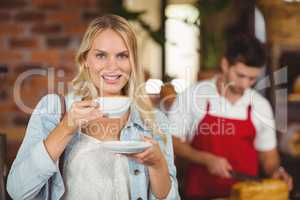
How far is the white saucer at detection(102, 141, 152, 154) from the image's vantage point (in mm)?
1765

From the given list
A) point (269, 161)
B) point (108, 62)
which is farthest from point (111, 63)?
point (269, 161)

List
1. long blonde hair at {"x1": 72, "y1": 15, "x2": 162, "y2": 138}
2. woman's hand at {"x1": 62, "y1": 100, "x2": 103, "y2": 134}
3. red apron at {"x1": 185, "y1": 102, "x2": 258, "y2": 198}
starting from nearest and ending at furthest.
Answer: woman's hand at {"x1": 62, "y1": 100, "x2": 103, "y2": 134} → long blonde hair at {"x1": 72, "y1": 15, "x2": 162, "y2": 138} → red apron at {"x1": 185, "y1": 102, "x2": 258, "y2": 198}

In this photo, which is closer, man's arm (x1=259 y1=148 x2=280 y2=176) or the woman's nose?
the woman's nose

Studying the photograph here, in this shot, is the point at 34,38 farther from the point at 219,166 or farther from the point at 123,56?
the point at 219,166

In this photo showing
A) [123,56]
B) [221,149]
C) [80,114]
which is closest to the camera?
[80,114]

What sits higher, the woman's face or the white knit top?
the woman's face

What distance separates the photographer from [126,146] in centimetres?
177

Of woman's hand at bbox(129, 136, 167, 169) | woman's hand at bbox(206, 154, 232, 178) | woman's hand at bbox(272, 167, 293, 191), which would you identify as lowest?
woman's hand at bbox(272, 167, 293, 191)

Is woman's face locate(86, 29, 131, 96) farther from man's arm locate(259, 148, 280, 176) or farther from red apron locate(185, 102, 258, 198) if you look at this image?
man's arm locate(259, 148, 280, 176)

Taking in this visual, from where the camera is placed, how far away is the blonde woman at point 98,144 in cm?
182

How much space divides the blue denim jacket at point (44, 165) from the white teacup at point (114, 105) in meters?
0.04

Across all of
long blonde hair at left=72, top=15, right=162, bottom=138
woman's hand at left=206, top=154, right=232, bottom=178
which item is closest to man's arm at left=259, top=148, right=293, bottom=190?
woman's hand at left=206, top=154, right=232, bottom=178

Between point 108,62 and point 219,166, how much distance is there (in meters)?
0.65

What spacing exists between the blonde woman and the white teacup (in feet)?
0.06
